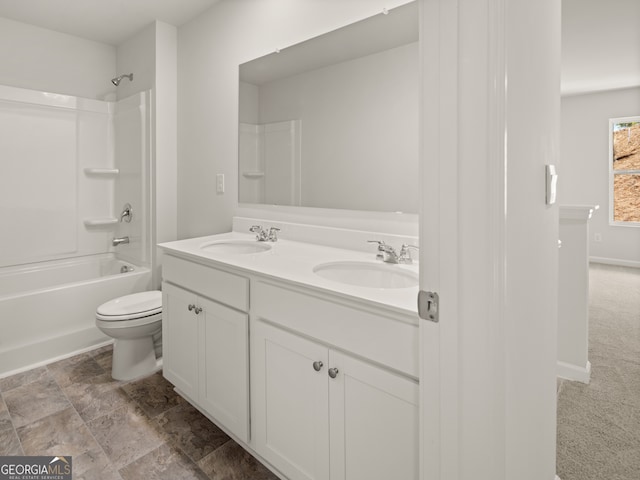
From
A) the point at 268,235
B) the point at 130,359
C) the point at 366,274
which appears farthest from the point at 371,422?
the point at 130,359

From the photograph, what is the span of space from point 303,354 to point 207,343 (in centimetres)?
62

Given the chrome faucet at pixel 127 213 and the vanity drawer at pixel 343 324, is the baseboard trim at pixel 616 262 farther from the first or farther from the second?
the chrome faucet at pixel 127 213

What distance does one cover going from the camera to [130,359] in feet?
7.25

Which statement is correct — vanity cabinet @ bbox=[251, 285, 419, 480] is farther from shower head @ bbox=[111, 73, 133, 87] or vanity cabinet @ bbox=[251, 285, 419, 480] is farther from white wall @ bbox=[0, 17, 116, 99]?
white wall @ bbox=[0, 17, 116, 99]

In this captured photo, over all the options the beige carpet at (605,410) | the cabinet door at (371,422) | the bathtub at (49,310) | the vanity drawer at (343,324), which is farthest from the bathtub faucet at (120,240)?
the beige carpet at (605,410)

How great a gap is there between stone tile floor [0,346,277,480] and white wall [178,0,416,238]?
3.71 feet

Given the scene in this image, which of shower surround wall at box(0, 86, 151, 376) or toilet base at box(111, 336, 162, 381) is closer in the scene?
toilet base at box(111, 336, 162, 381)

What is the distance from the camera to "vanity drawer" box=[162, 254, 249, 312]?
1456 mm

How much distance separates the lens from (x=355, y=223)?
5.92 ft

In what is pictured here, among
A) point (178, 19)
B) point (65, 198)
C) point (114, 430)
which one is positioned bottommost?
point (114, 430)

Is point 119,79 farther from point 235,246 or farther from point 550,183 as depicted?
point 550,183

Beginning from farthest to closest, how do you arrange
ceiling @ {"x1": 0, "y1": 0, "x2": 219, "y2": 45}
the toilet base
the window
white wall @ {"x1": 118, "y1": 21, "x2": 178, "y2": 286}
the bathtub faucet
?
the window
the bathtub faucet
white wall @ {"x1": 118, "y1": 21, "x2": 178, "y2": 286}
ceiling @ {"x1": 0, "y1": 0, "x2": 219, "y2": 45}
the toilet base

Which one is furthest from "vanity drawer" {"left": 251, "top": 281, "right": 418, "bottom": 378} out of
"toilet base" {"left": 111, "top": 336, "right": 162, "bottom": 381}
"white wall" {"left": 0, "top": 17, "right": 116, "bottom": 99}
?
"white wall" {"left": 0, "top": 17, "right": 116, "bottom": 99}

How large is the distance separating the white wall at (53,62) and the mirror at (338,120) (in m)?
1.71
